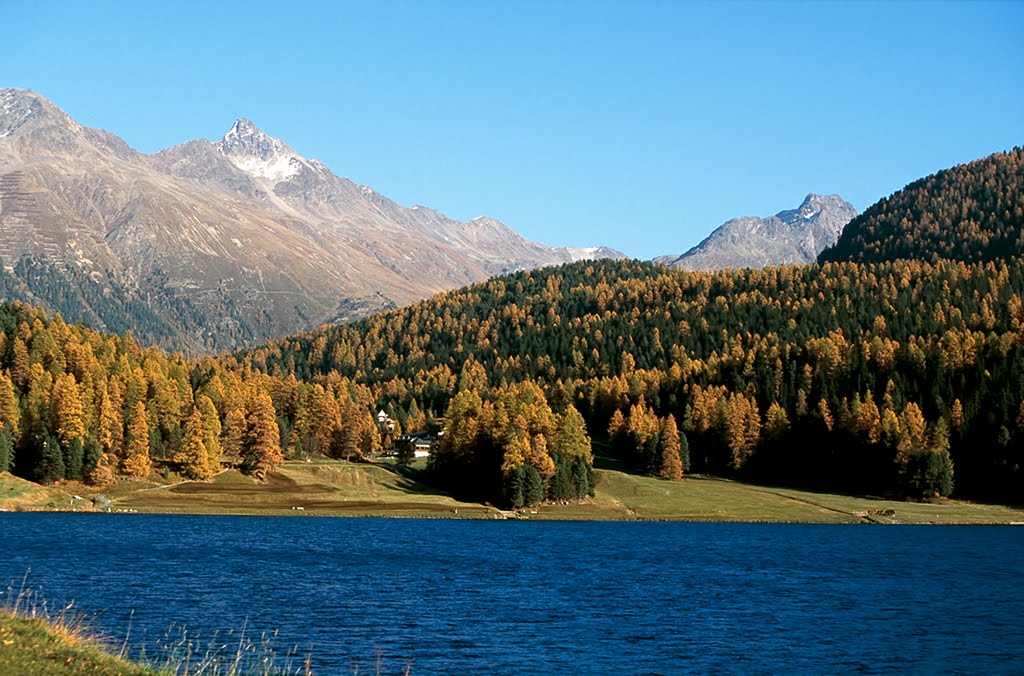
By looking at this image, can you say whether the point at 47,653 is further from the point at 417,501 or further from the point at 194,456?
the point at 194,456

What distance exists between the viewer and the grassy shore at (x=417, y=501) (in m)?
145

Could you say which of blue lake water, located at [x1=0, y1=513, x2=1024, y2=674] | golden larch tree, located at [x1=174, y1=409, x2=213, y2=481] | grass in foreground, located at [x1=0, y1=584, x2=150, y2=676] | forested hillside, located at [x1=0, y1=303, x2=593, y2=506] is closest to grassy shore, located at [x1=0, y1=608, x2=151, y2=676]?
grass in foreground, located at [x1=0, y1=584, x2=150, y2=676]

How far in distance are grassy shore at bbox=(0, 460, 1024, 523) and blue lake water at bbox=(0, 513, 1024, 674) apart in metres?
17.0

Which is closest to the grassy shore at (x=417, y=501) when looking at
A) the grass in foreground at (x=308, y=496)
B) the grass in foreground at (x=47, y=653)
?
the grass in foreground at (x=308, y=496)

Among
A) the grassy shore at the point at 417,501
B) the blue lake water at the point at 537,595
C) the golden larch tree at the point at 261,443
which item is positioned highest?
the golden larch tree at the point at 261,443

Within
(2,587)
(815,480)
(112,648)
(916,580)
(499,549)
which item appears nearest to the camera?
(112,648)

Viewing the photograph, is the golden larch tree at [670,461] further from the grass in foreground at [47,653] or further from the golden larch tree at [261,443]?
the grass in foreground at [47,653]

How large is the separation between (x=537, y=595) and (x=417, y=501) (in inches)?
3260

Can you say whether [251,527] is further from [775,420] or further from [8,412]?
[775,420]

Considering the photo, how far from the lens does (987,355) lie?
19875 centimetres

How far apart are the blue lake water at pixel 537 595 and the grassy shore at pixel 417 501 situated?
17.0m

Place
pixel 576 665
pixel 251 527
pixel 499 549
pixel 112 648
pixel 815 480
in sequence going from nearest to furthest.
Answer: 1. pixel 112 648
2. pixel 576 665
3. pixel 499 549
4. pixel 251 527
5. pixel 815 480

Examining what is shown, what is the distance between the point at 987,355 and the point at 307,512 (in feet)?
413

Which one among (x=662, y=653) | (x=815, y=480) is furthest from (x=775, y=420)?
(x=662, y=653)
